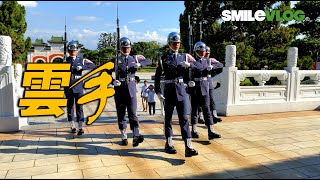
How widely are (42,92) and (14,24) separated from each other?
29033mm

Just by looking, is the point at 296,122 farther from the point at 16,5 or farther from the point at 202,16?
the point at 16,5

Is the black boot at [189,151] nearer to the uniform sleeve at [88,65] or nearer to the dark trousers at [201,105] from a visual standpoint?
the dark trousers at [201,105]

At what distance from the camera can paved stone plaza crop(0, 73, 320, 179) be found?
4156mm

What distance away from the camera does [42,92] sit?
6660 mm

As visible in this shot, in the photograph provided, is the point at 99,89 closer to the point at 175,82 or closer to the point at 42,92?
the point at 42,92

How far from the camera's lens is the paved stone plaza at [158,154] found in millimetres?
4156

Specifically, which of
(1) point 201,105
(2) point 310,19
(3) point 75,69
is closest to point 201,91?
(1) point 201,105

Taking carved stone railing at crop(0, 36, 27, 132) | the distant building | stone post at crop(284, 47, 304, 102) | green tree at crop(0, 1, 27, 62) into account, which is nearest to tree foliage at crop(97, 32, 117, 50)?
carved stone railing at crop(0, 36, 27, 132)

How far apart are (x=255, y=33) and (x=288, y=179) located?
1831 centimetres

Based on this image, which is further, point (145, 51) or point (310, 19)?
point (145, 51)

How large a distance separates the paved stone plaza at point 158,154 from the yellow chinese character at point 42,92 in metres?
0.48

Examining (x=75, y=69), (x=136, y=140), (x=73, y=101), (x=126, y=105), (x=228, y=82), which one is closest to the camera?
(x=136, y=140)

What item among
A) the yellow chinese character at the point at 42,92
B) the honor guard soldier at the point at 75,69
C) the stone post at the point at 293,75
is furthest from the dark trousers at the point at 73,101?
the stone post at the point at 293,75

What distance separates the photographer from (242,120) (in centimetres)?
774
